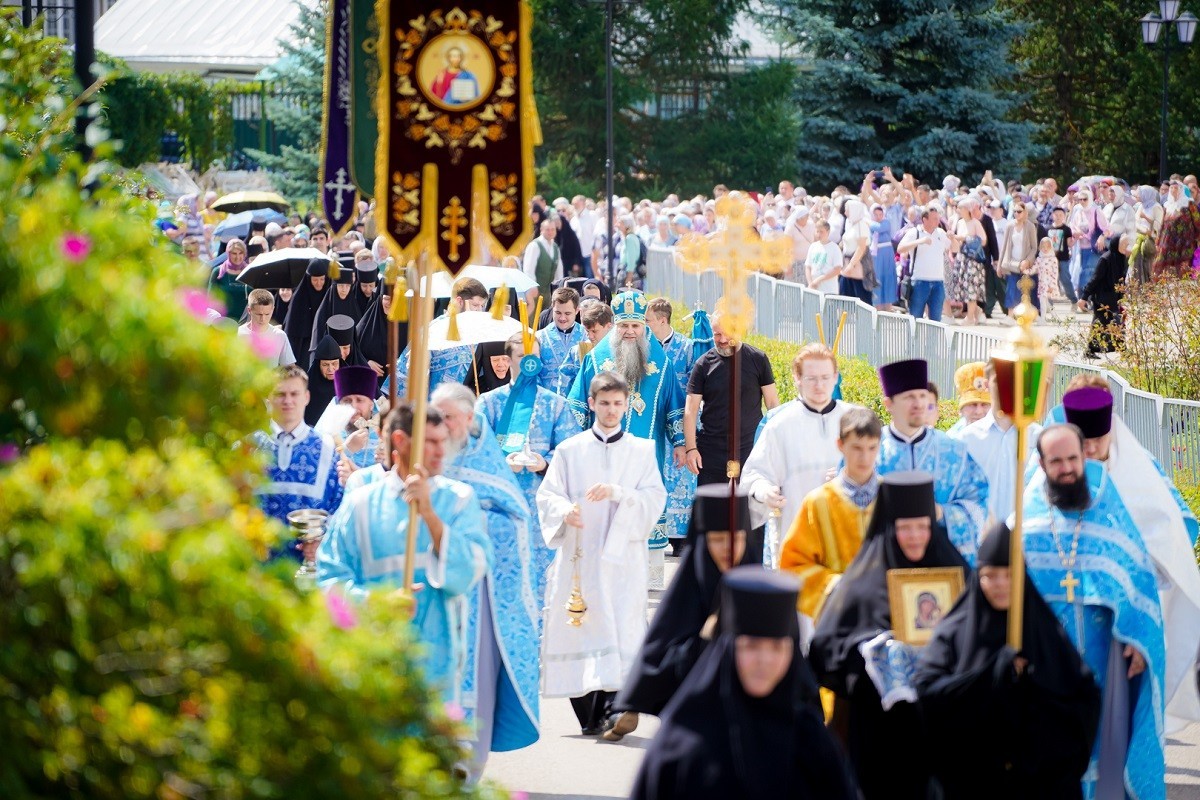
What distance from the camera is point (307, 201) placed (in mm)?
38750

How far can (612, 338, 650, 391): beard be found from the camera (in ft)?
38.2

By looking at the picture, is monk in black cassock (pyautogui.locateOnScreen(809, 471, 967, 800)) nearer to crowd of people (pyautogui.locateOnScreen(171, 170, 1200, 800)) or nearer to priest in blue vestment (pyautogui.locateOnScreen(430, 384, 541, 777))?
crowd of people (pyautogui.locateOnScreen(171, 170, 1200, 800))

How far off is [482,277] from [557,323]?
360cm

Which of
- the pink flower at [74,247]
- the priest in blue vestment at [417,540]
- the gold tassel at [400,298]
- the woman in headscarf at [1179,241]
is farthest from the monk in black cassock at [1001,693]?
the woman in headscarf at [1179,241]

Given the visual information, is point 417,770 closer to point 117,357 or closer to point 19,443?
point 117,357

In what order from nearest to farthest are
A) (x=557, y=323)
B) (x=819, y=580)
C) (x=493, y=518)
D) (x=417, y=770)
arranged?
(x=417, y=770) → (x=819, y=580) → (x=493, y=518) → (x=557, y=323)

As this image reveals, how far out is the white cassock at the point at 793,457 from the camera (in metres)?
8.87

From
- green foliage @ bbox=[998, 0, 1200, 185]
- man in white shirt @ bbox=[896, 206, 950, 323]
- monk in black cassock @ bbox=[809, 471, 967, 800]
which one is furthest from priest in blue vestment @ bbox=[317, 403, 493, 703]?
green foliage @ bbox=[998, 0, 1200, 185]

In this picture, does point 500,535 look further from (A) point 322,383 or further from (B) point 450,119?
(A) point 322,383

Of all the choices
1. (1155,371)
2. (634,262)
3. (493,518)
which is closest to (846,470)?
(493,518)

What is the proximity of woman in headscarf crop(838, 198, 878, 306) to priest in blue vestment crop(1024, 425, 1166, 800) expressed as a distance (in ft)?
51.6

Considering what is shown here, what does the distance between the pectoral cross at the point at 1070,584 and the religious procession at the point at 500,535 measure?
0.08 feet

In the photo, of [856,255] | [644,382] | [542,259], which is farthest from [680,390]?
[542,259]

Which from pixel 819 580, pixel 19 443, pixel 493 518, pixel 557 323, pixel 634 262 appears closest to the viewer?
pixel 19 443
